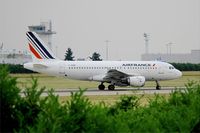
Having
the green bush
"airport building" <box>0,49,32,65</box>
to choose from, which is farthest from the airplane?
"airport building" <box>0,49,32,65</box>

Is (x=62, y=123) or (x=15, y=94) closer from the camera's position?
(x=62, y=123)

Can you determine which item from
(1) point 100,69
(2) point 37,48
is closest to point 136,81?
(1) point 100,69

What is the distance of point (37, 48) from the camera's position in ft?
168

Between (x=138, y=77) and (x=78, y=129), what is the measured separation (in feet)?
131

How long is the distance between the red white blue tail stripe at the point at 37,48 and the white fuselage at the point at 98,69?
750 mm

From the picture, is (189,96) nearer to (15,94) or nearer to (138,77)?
(15,94)

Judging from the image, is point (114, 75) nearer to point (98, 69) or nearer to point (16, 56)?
point (98, 69)

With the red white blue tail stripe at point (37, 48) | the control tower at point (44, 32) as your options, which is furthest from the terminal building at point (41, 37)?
the red white blue tail stripe at point (37, 48)

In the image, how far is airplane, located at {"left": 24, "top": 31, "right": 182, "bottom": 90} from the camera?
1933 inches

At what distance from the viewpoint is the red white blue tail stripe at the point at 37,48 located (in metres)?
50.5

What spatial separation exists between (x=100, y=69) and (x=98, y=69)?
196 millimetres

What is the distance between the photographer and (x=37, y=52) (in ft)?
166

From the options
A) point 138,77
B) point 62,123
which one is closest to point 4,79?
point 62,123

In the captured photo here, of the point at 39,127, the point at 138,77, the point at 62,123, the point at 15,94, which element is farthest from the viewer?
the point at 138,77
